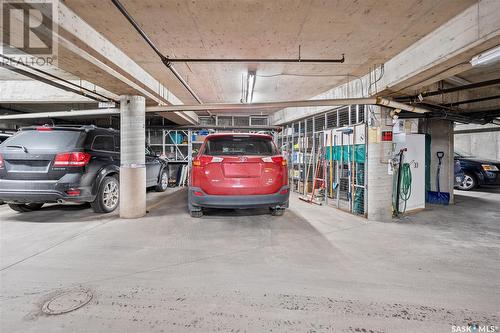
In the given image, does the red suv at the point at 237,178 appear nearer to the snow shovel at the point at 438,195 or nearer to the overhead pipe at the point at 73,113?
the overhead pipe at the point at 73,113

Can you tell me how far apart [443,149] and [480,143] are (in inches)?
333

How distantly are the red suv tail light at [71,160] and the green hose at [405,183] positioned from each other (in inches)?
251

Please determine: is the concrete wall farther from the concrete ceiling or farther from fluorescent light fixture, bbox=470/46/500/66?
the concrete ceiling

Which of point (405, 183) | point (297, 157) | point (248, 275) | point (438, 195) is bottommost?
point (248, 275)

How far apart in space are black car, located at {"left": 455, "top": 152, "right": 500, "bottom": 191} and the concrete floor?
6046 millimetres

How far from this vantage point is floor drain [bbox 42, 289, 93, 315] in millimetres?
1745

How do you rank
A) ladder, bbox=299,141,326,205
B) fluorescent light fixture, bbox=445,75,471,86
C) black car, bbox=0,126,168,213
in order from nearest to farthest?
black car, bbox=0,126,168,213 → fluorescent light fixture, bbox=445,75,471,86 → ladder, bbox=299,141,326,205

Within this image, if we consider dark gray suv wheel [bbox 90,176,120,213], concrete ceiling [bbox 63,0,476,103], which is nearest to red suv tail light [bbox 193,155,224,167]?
concrete ceiling [bbox 63,0,476,103]

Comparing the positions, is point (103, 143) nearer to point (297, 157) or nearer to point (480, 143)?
point (297, 157)

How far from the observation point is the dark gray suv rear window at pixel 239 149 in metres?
3.92

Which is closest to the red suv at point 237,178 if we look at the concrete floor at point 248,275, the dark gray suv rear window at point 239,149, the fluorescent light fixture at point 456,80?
the dark gray suv rear window at point 239,149

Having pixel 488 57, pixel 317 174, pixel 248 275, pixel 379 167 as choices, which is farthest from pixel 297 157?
pixel 248 275

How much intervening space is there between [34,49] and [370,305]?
4564 millimetres

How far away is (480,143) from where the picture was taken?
12125 mm
